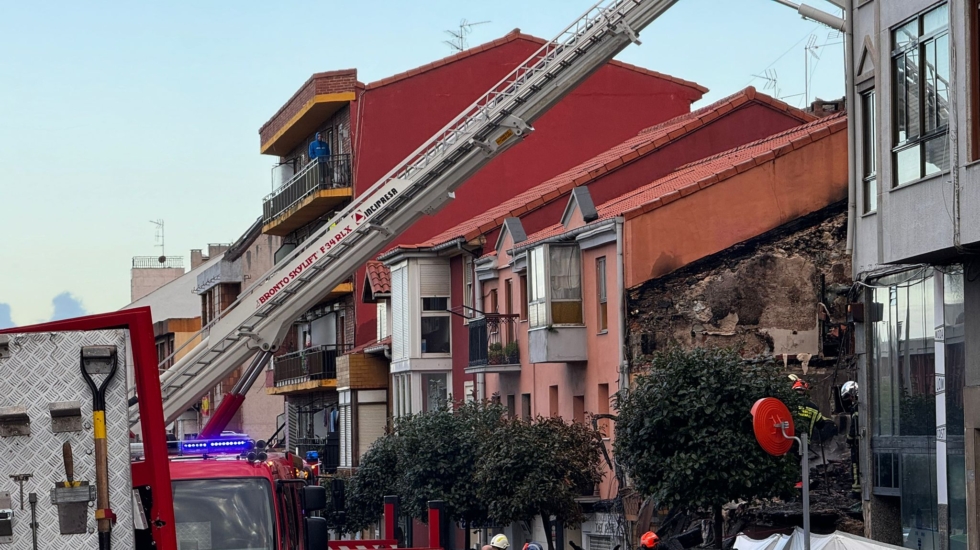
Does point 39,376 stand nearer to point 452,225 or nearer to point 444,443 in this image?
point 444,443

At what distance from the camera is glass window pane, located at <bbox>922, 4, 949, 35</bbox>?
17.8m

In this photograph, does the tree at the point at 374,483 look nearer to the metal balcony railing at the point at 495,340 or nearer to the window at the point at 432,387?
the metal balcony railing at the point at 495,340

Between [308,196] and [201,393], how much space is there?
32769 mm

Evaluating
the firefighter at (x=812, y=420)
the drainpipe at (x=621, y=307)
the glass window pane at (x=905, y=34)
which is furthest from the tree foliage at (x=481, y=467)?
the glass window pane at (x=905, y=34)

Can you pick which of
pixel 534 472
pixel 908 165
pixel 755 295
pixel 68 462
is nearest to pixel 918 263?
pixel 908 165

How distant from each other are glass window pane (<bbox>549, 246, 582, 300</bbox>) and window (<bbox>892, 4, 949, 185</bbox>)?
16957 millimetres

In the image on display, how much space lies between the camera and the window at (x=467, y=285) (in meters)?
45.0

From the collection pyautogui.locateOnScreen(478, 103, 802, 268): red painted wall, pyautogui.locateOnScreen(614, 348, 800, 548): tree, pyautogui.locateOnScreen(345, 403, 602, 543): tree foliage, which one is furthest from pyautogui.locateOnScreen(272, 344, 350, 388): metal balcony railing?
pyautogui.locateOnScreen(614, 348, 800, 548): tree

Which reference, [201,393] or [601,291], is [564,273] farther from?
[201,393]

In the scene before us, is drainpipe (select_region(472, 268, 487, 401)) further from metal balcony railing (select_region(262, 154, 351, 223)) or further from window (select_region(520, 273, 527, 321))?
metal balcony railing (select_region(262, 154, 351, 223))

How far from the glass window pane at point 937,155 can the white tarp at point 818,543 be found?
4292mm

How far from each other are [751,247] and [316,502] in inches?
758

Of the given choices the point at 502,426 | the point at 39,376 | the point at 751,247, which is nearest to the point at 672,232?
the point at 751,247

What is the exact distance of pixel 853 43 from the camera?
2253cm
